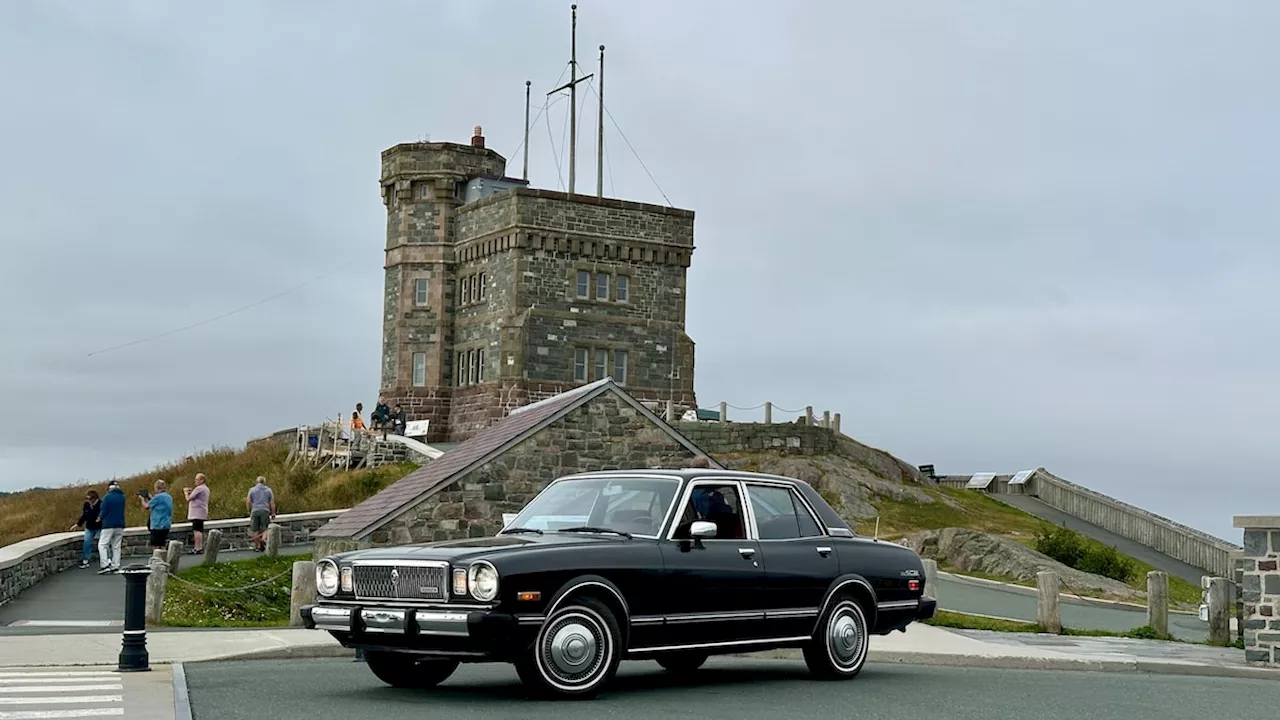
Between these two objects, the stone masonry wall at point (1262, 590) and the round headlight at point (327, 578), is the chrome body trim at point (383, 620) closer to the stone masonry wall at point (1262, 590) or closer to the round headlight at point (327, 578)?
the round headlight at point (327, 578)

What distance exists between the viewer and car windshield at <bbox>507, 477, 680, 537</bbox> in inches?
474

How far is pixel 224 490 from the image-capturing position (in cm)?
4906

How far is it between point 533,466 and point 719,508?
12.4m

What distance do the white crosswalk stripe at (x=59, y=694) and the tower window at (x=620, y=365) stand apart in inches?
1958

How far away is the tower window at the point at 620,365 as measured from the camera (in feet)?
206

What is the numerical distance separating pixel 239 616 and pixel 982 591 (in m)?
14.1

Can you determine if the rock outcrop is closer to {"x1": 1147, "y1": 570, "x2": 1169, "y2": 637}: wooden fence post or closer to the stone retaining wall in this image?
{"x1": 1147, "y1": 570, "x2": 1169, "y2": 637}: wooden fence post

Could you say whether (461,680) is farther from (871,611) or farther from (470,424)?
(470,424)

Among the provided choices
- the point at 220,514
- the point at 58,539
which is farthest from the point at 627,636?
the point at 220,514

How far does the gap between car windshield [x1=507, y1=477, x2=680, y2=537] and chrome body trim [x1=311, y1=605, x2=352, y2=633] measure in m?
1.79

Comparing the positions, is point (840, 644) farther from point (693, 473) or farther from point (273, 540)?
point (273, 540)

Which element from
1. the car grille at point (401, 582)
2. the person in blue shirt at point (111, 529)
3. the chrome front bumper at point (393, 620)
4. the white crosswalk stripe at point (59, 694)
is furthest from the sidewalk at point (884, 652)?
the person in blue shirt at point (111, 529)

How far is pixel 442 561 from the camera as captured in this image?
10.8 m

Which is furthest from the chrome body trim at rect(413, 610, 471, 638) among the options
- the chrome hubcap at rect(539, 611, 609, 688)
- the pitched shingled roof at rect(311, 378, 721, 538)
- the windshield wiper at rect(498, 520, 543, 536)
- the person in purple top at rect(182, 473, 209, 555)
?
the person in purple top at rect(182, 473, 209, 555)
